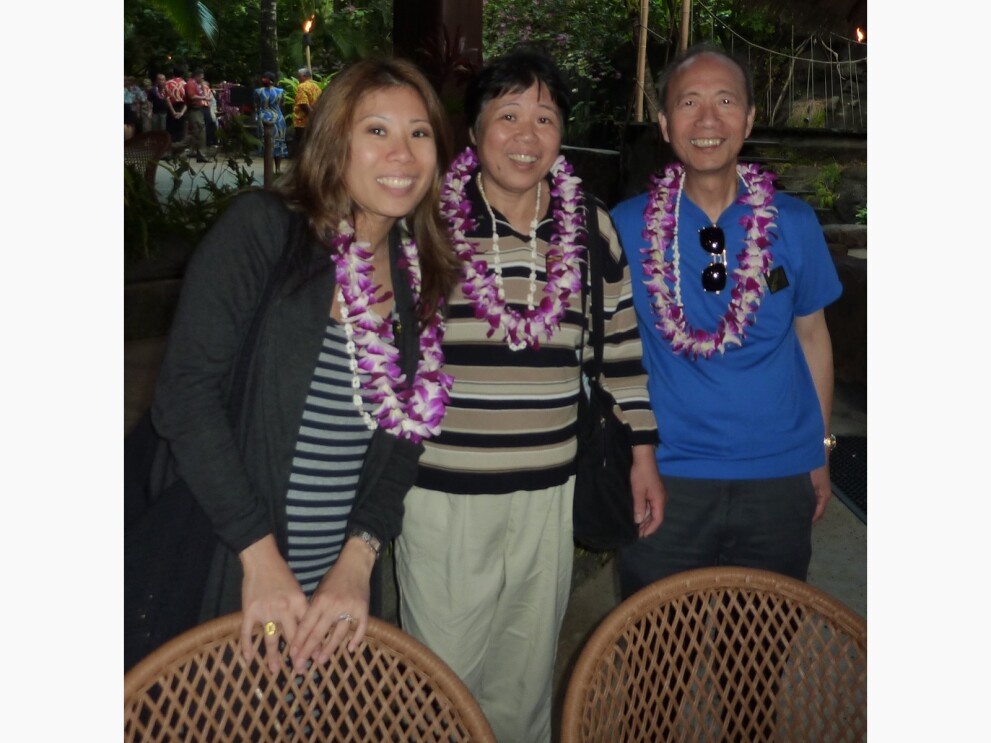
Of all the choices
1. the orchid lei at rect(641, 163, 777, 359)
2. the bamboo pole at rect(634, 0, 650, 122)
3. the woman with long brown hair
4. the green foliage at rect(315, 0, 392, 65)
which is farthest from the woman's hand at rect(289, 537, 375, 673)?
the green foliage at rect(315, 0, 392, 65)

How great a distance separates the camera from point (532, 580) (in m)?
2.25

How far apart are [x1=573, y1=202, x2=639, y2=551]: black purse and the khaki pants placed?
0.05m

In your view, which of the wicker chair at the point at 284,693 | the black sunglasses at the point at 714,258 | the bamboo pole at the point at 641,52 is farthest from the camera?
the bamboo pole at the point at 641,52

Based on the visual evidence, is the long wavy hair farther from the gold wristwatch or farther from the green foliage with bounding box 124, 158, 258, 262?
the green foliage with bounding box 124, 158, 258, 262

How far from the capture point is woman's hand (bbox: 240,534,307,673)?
1.47 meters

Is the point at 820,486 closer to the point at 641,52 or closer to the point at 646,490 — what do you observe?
the point at 646,490

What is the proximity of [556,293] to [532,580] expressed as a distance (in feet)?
2.22

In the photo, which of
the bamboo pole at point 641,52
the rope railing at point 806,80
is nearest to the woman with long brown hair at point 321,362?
the bamboo pole at point 641,52

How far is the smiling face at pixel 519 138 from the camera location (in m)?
2.12

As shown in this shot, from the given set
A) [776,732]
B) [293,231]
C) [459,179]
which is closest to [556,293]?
[459,179]

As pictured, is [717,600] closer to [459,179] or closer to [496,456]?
[496,456]

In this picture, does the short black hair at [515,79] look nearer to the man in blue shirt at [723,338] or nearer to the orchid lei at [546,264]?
the orchid lei at [546,264]

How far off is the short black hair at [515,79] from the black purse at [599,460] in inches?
10.8

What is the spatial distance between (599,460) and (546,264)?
18.4 inches
